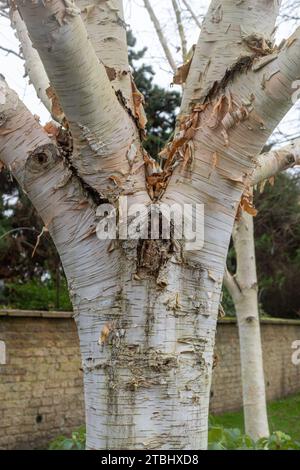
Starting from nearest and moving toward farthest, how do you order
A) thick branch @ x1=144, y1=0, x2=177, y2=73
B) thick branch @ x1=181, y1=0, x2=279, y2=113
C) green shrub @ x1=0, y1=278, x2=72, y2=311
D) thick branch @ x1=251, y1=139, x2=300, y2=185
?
thick branch @ x1=181, y1=0, x2=279, y2=113
thick branch @ x1=251, y1=139, x2=300, y2=185
thick branch @ x1=144, y1=0, x2=177, y2=73
green shrub @ x1=0, y1=278, x2=72, y2=311

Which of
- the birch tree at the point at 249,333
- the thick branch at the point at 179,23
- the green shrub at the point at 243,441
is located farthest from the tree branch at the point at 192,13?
the green shrub at the point at 243,441

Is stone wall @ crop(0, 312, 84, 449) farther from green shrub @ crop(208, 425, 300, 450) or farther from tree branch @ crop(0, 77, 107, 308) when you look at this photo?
tree branch @ crop(0, 77, 107, 308)

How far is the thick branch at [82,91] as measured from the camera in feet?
4.64

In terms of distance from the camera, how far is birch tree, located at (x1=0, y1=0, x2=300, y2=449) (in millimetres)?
1538

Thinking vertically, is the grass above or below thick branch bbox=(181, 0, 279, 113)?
below

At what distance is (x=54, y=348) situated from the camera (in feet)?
22.4

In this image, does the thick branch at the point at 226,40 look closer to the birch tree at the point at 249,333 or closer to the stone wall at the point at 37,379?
the birch tree at the point at 249,333

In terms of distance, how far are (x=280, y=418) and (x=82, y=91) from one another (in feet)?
31.6

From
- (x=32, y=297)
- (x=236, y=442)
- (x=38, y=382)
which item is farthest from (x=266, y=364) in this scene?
(x=236, y=442)

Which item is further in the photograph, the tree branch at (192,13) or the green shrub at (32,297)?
the green shrub at (32,297)

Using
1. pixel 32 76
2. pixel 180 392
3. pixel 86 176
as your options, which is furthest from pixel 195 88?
pixel 32 76

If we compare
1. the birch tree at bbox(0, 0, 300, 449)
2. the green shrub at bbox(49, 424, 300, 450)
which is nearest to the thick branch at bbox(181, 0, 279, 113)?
the birch tree at bbox(0, 0, 300, 449)

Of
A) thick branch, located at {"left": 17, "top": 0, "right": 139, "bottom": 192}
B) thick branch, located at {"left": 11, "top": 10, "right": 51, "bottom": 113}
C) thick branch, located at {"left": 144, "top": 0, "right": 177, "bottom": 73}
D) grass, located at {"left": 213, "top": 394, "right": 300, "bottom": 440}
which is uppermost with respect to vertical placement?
thick branch, located at {"left": 144, "top": 0, "right": 177, "bottom": 73}

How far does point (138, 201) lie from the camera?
1659mm
